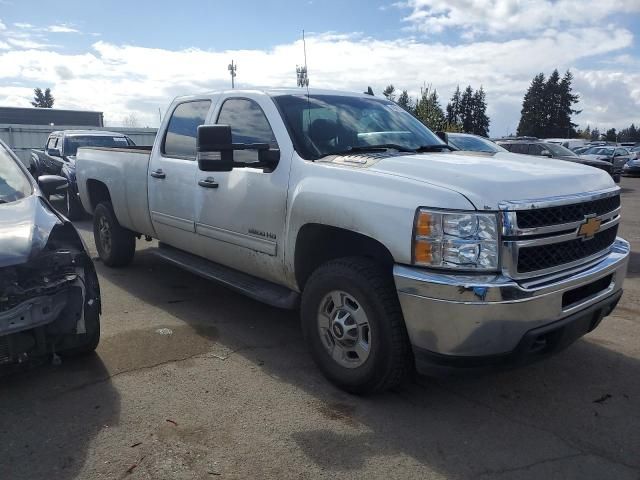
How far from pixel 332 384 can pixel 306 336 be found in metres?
0.36

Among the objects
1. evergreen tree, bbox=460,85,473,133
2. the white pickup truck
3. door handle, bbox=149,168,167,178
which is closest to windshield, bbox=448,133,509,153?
the white pickup truck

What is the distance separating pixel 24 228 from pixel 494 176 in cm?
296

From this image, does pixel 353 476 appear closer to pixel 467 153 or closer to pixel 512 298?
pixel 512 298

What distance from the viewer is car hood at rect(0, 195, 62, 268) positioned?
3348mm

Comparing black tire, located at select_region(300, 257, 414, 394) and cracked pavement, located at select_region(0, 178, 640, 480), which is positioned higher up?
black tire, located at select_region(300, 257, 414, 394)

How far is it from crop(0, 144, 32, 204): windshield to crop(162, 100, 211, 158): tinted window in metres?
1.35

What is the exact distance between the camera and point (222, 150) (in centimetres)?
381

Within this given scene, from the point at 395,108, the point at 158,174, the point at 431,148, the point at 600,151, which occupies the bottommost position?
the point at 600,151

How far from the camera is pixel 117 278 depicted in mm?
6457

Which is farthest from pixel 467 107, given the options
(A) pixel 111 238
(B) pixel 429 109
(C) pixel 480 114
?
(A) pixel 111 238

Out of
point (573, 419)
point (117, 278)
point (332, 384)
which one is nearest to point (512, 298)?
point (573, 419)

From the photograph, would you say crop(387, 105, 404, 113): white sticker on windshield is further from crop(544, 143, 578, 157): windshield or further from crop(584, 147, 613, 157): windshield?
crop(584, 147, 613, 157): windshield

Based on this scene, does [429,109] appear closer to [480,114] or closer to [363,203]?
[363,203]

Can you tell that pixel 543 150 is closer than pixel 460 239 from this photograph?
No
